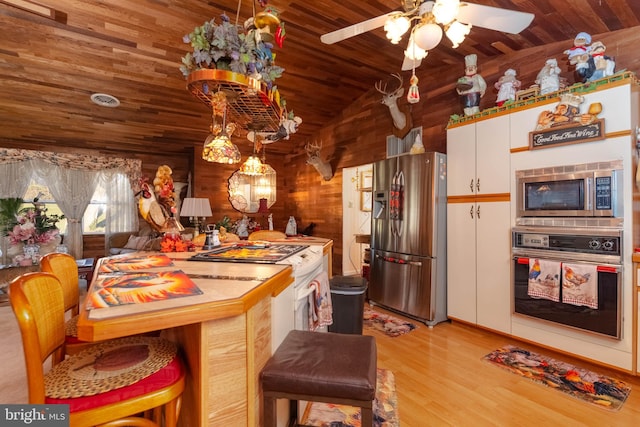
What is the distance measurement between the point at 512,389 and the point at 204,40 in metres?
2.83

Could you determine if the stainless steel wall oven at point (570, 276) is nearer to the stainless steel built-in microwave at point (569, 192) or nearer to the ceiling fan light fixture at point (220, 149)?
the stainless steel built-in microwave at point (569, 192)

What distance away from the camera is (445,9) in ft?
5.00

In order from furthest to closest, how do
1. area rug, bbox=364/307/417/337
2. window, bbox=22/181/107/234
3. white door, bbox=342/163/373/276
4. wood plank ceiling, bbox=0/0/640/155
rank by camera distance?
window, bbox=22/181/107/234 → white door, bbox=342/163/373/276 → area rug, bbox=364/307/417/337 → wood plank ceiling, bbox=0/0/640/155

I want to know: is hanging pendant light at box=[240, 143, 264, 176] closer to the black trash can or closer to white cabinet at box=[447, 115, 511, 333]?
the black trash can

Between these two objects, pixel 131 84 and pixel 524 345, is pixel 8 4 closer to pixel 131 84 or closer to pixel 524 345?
pixel 131 84

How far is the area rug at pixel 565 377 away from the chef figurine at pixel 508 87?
2.31 meters

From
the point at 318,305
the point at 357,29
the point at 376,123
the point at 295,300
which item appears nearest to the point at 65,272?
the point at 295,300

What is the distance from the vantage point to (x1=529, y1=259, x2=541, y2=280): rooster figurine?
2.58m

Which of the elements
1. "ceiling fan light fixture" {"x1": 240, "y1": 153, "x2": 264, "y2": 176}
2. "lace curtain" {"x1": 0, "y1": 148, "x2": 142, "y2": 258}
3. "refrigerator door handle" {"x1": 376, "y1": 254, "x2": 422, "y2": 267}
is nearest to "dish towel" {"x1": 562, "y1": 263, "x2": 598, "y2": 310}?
"refrigerator door handle" {"x1": 376, "y1": 254, "x2": 422, "y2": 267}

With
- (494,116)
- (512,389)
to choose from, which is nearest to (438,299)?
(512,389)

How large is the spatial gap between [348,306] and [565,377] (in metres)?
1.63

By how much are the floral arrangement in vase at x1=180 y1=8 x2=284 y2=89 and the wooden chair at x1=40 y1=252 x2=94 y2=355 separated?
1.17 metres

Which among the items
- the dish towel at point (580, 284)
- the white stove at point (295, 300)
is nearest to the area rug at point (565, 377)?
the dish towel at point (580, 284)

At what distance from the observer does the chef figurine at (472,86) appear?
10.6ft
